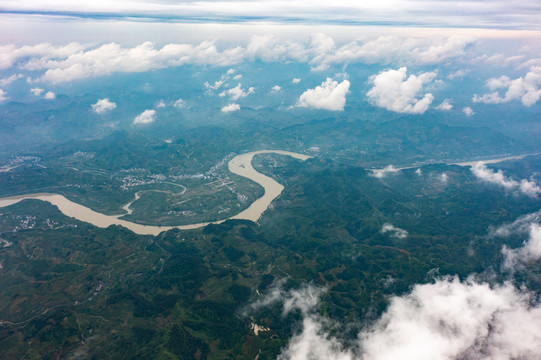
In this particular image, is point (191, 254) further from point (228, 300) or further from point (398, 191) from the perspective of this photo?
point (398, 191)

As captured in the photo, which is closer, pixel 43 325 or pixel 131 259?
pixel 43 325

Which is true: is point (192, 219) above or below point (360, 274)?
below

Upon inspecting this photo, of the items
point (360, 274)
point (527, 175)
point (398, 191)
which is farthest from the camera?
point (527, 175)

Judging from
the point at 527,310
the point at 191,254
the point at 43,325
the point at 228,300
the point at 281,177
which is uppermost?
the point at 527,310

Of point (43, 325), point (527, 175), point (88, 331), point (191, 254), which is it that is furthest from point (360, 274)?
point (527, 175)

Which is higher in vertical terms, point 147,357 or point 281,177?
point 147,357

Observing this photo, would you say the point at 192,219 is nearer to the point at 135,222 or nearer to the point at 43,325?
the point at 135,222

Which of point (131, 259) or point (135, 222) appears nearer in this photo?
point (131, 259)

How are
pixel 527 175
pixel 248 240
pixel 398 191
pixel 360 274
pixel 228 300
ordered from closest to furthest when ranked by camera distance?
pixel 228 300, pixel 360 274, pixel 248 240, pixel 398 191, pixel 527 175

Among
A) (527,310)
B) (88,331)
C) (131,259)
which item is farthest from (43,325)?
(527,310)
